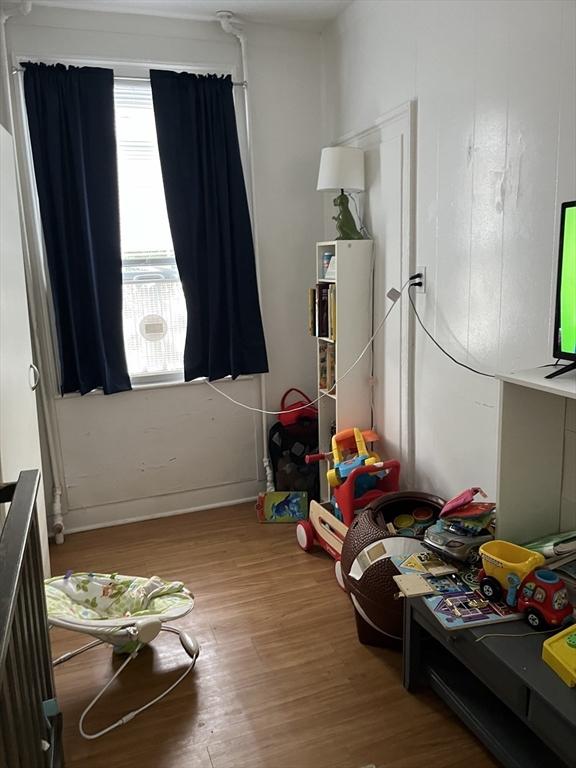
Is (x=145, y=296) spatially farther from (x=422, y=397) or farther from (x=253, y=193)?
(x=422, y=397)

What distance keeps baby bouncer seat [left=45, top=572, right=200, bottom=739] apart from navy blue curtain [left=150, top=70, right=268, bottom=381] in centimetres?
138

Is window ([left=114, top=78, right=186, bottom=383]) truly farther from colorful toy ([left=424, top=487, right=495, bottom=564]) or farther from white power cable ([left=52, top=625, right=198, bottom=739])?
colorful toy ([left=424, top=487, right=495, bottom=564])

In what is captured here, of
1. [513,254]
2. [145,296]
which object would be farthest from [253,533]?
[513,254]

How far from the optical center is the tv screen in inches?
63.7

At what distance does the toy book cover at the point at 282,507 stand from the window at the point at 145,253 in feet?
2.87

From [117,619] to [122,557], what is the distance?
3.13 feet

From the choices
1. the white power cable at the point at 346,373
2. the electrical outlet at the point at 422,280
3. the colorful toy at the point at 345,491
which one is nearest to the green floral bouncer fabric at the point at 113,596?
the colorful toy at the point at 345,491

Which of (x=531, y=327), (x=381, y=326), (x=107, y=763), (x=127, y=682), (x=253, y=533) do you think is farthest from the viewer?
(x=253, y=533)

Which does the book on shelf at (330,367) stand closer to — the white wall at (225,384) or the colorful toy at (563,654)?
the white wall at (225,384)

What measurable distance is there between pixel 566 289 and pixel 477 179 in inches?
29.8

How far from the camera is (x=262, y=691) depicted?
2064 mm

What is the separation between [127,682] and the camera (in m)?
2.15

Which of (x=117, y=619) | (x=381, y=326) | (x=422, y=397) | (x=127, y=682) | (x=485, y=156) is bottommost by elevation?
(x=127, y=682)

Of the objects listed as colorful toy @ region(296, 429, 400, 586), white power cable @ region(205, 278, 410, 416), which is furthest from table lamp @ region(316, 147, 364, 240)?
colorful toy @ region(296, 429, 400, 586)
